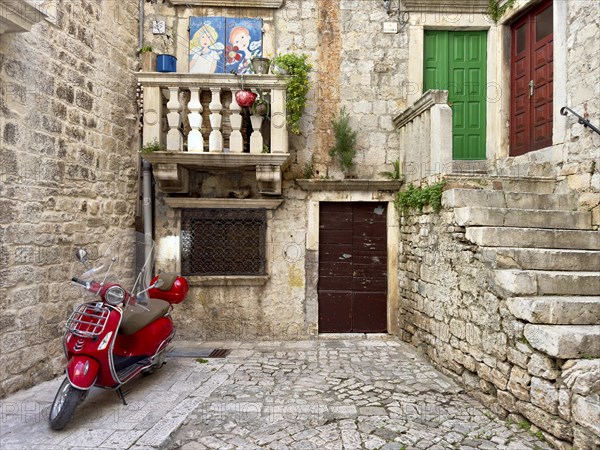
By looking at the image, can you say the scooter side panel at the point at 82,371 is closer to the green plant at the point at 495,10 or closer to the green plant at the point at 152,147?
the green plant at the point at 152,147

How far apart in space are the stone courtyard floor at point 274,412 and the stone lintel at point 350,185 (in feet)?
8.36

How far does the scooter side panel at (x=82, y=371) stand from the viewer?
2896 mm

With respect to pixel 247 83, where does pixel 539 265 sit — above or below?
below

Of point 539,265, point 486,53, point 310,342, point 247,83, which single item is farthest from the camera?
point 486,53

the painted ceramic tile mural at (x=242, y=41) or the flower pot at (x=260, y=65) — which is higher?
the painted ceramic tile mural at (x=242, y=41)

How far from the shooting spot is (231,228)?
5.81m

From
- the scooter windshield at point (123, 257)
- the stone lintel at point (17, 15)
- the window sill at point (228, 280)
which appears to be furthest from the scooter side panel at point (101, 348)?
the stone lintel at point (17, 15)

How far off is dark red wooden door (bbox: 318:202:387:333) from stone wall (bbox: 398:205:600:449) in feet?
1.25

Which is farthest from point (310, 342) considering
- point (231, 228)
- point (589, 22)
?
point (589, 22)

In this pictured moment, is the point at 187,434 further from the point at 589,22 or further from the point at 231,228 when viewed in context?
the point at 589,22

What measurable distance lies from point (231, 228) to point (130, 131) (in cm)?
201

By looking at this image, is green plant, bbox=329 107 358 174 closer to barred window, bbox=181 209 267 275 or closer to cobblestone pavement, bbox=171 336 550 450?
barred window, bbox=181 209 267 275

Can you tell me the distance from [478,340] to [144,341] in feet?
10.7

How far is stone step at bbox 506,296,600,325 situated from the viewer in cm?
296
